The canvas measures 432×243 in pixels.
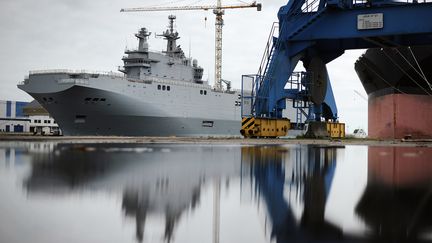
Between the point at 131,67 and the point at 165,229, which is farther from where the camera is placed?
the point at 131,67

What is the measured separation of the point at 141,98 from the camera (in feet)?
140

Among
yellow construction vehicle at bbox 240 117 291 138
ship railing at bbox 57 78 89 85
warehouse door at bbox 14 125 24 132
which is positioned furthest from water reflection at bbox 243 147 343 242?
warehouse door at bbox 14 125 24 132

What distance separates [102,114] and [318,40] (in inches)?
931

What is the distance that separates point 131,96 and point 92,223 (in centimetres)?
3943

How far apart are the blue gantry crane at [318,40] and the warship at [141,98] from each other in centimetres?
1731

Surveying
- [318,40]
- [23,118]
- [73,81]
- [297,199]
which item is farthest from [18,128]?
[297,199]

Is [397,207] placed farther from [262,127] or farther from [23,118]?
[23,118]

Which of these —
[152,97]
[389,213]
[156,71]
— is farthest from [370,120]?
[389,213]

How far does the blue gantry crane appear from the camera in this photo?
22.1m

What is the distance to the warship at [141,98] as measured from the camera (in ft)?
131

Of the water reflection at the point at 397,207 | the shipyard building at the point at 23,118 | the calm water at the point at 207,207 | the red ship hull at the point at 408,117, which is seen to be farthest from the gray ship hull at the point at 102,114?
the water reflection at the point at 397,207

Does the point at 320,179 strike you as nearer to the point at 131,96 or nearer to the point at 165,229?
the point at 165,229

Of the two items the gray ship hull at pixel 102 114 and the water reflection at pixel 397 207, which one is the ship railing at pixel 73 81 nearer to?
the gray ship hull at pixel 102 114

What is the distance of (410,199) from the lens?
4.46m
